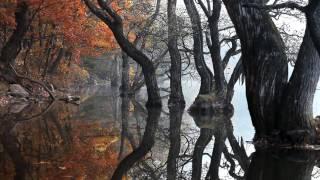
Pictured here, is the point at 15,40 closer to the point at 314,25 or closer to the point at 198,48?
the point at 198,48

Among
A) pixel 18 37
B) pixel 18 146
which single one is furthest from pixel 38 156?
pixel 18 37

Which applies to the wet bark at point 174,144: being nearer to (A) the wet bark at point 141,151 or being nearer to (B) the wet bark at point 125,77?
(A) the wet bark at point 141,151

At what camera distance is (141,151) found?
10977 millimetres

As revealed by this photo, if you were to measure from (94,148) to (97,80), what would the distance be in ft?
174

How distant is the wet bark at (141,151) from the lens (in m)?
8.17

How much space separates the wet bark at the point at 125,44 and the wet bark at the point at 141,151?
509cm

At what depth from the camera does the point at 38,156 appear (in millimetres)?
9289

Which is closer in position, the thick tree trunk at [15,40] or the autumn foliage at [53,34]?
the thick tree trunk at [15,40]

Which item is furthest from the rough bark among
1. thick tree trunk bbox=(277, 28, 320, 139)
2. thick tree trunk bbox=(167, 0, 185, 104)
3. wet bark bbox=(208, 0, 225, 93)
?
thick tree trunk bbox=(167, 0, 185, 104)

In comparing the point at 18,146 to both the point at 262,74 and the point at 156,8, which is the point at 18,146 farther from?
the point at 156,8

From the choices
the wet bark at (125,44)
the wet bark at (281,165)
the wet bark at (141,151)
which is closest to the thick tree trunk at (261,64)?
the wet bark at (281,165)

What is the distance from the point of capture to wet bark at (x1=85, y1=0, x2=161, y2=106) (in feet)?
72.0

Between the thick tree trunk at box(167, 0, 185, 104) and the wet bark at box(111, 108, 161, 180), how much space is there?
228 inches

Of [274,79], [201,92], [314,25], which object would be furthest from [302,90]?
[201,92]
